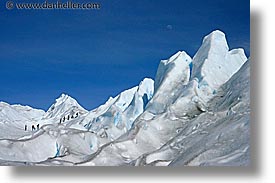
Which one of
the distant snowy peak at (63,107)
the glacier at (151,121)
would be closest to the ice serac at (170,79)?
the glacier at (151,121)

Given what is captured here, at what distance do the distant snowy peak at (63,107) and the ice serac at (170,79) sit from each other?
0.95 ft

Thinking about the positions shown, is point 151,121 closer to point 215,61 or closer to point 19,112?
point 215,61

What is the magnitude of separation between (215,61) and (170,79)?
20cm

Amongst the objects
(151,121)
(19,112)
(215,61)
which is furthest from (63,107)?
(215,61)

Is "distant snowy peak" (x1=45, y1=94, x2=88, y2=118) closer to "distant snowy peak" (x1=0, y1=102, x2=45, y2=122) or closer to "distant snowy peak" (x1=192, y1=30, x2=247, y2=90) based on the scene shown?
"distant snowy peak" (x1=0, y1=102, x2=45, y2=122)

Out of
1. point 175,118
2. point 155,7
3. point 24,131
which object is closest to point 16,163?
point 24,131

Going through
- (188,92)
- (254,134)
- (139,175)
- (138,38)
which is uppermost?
(138,38)

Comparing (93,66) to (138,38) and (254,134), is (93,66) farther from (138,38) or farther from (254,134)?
(254,134)

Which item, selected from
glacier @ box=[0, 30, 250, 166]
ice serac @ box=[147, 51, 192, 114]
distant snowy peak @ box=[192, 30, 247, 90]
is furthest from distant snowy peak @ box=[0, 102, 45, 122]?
distant snowy peak @ box=[192, 30, 247, 90]

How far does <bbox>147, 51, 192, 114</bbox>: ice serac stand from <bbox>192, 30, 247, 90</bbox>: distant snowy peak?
0.14 feet

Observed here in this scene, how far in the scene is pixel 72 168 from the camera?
2670mm

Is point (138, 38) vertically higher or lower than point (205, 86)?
higher

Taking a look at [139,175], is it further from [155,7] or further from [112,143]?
[155,7]

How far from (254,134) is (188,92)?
12.3 inches
